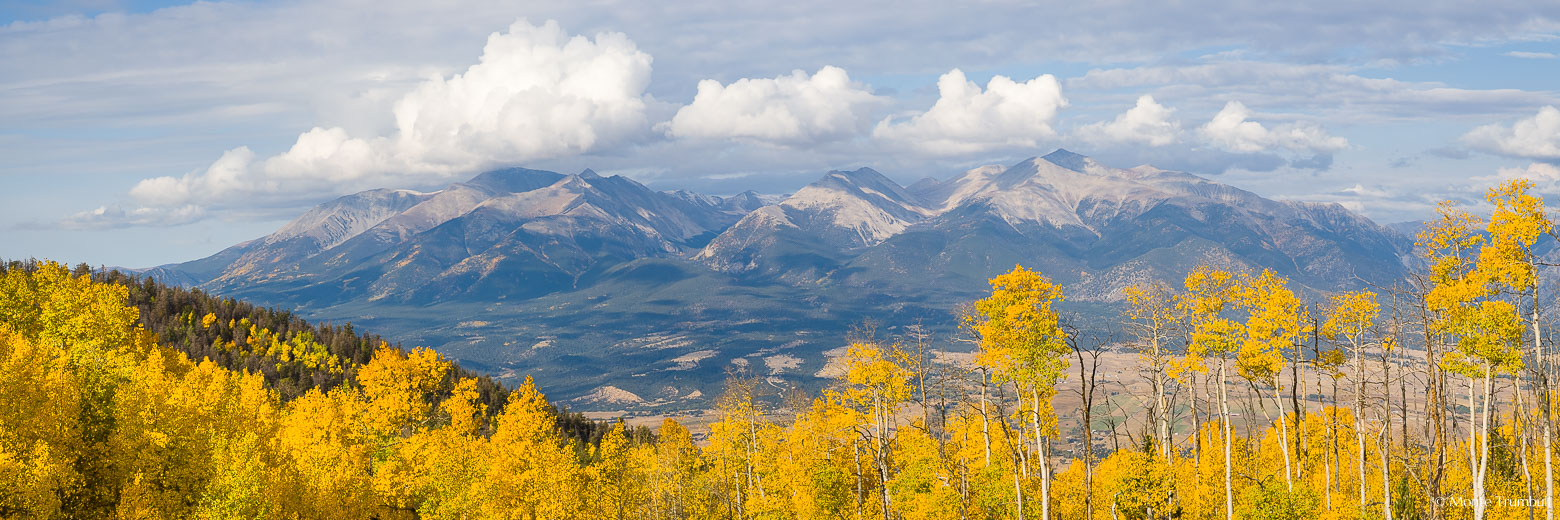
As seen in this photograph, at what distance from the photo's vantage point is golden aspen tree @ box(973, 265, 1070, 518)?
40.9m

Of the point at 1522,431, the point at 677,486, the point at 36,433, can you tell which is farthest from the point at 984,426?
the point at 36,433

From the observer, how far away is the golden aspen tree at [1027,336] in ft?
134

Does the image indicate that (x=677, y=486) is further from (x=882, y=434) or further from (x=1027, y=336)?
(x=1027, y=336)

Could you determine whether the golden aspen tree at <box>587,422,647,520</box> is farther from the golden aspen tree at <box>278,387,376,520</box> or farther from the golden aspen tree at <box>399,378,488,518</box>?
the golden aspen tree at <box>278,387,376,520</box>

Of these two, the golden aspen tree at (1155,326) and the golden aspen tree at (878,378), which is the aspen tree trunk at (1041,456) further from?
the golden aspen tree at (878,378)

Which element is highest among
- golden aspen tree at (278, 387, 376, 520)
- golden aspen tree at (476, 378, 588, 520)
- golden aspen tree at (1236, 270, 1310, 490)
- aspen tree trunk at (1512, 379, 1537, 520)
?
golden aspen tree at (1236, 270, 1310, 490)

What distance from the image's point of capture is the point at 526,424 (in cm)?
8631

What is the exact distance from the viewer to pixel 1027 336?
1618 inches

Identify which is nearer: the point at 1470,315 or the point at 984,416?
the point at 1470,315

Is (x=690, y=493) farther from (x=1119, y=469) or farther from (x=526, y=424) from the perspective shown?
(x=1119, y=469)

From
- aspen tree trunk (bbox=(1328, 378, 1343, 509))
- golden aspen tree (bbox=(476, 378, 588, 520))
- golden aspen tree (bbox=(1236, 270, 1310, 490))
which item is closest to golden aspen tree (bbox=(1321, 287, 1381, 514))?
golden aspen tree (bbox=(1236, 270, 1310, 490))

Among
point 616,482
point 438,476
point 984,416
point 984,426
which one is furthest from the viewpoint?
point 616,482

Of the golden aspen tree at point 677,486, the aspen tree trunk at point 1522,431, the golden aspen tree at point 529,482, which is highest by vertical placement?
the aspen tree trunk at point 1522,431

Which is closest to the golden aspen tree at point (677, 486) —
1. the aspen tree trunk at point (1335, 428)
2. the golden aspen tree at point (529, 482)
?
the golden aspen tree at point (529, 482)
